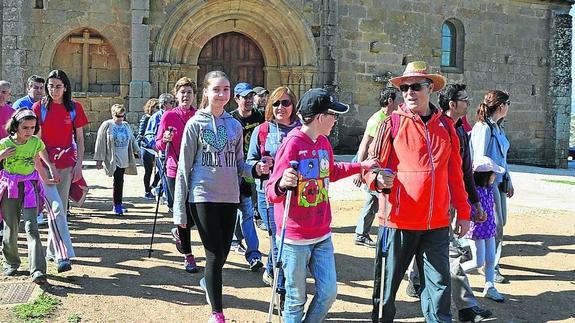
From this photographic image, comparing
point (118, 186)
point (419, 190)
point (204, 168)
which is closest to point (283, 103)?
point (204, 168)

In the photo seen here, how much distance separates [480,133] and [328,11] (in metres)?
11.6

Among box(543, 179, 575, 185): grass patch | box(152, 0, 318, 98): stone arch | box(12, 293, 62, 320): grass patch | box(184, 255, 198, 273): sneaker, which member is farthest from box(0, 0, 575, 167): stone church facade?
box(12, 293, 62, 320): grass patch

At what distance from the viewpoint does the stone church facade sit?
14883mm

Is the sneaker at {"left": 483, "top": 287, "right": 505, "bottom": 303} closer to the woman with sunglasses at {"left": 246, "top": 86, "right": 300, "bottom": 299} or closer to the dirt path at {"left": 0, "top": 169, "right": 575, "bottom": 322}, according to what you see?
the dirt path at {"left": 0, "top": 169, "right": 575, "bottom": 322}

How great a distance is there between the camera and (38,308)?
4.90m

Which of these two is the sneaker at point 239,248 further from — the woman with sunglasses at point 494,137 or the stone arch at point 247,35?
the stone arch at point 247,35

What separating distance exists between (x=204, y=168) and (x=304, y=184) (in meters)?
0.97

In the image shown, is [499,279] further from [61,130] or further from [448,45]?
[448,45]

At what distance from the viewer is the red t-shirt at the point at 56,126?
20.4 ft

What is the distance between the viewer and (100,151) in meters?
9.66

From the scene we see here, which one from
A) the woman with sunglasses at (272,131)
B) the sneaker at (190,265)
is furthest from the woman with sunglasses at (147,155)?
the woman with sunglasses at (272,131)

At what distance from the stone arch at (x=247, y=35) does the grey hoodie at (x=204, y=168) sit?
432 inches

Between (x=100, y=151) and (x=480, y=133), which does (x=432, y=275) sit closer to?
(x=480, y=133)

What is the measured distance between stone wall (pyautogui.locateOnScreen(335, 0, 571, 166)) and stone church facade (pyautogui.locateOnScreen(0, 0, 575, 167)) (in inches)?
1.3
